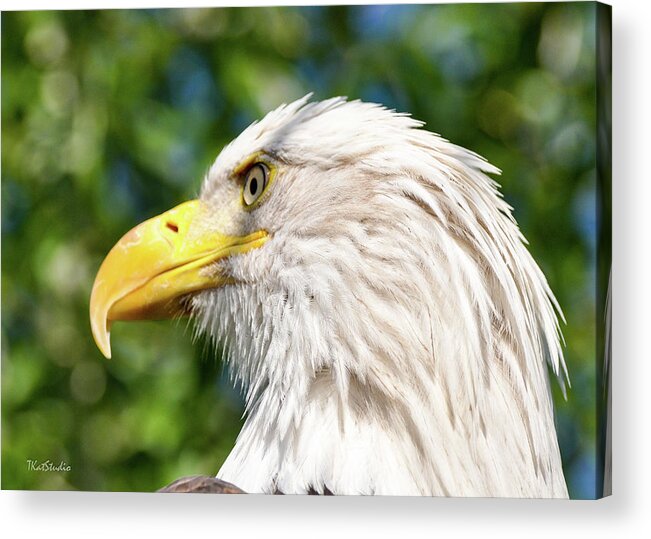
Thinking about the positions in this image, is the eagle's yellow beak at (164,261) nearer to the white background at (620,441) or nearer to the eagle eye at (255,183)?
the eagle eye at (255,183)

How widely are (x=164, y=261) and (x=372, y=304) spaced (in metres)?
0.53

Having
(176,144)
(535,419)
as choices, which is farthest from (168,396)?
(535,419)

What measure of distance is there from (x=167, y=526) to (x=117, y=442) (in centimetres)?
26

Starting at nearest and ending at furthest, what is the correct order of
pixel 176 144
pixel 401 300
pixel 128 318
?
pixel 401 300 < pixel 128 318 < pixel 176 144

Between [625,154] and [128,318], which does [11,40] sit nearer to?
[128,318]

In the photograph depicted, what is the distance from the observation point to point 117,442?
3318 mm

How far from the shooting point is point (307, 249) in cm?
292
